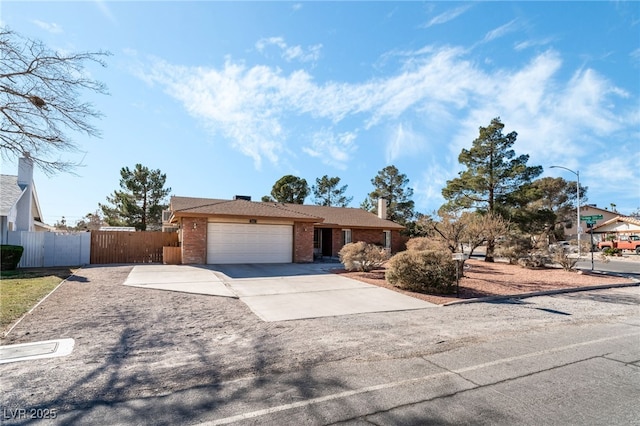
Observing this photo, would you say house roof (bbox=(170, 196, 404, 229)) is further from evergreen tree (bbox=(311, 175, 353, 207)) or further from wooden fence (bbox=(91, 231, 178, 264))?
evergreen tree (bbox=(311, 175, 353, 207))

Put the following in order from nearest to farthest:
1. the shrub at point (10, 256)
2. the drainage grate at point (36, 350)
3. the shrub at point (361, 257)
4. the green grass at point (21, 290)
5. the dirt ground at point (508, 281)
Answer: the drainage grate at point (36, 350) < the green grass at point (21, 290) < the dirt ground at point (508, 281) < the shrub at point (10, 256) < the shrub at point (361, 257)

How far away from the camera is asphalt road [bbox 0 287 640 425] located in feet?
10.8

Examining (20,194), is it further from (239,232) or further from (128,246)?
(239,232)

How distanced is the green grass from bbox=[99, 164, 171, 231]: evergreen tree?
17.2m

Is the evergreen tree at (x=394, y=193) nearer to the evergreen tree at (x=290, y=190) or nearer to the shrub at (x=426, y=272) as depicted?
the evergreen tree at (x=290, y=190)

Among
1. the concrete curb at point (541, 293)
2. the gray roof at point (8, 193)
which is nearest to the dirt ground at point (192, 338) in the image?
the concrete curb at point (541, 293)

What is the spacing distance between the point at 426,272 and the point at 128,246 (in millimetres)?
15294

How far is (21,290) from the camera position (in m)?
9.27

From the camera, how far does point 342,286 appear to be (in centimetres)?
1148

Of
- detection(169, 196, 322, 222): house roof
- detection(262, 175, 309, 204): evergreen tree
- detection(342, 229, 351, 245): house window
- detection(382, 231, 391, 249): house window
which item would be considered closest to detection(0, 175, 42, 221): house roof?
detection(169, 196, 322, 222): house roof

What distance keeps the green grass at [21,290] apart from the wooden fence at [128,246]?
447cm

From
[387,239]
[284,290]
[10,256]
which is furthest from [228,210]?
[387,239]

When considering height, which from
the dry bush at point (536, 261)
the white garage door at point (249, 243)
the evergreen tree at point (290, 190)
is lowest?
the dry bush at point (536, 261)

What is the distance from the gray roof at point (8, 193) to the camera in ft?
50.3
